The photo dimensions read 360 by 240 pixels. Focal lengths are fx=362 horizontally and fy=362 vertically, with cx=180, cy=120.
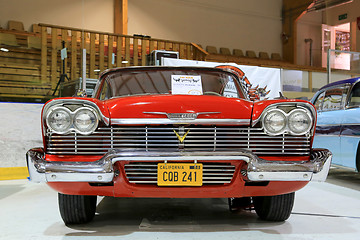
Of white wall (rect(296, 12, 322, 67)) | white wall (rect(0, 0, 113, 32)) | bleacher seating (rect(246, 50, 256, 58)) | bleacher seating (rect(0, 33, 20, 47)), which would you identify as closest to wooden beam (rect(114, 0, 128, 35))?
white wall (rect(0, 0, 113, 32))

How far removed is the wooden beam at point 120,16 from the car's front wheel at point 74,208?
10.7 meters

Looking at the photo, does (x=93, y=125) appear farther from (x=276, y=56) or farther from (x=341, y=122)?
(x=276, y=56)

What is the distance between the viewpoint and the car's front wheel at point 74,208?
2588 mm

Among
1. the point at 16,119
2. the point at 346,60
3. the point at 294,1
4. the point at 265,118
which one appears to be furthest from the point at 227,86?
the point at 294,1

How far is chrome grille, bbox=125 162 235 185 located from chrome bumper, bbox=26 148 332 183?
0.09 meters

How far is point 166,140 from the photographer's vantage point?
7.55 ft

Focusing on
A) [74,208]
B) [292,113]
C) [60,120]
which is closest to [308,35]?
[292,113]

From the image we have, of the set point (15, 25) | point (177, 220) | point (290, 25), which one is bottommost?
A: point (177, 220)

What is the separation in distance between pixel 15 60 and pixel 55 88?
0.72 meters

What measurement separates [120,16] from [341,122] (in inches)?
399

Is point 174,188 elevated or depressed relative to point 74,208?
elevated

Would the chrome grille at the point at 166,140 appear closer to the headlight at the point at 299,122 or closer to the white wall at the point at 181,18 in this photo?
the headlight at the point at 299,122

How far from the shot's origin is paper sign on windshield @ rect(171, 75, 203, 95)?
3.23 meters

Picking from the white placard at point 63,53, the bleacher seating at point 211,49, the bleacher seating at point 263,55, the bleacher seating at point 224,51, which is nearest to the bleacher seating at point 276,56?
the bleacher seating at point 263,55
